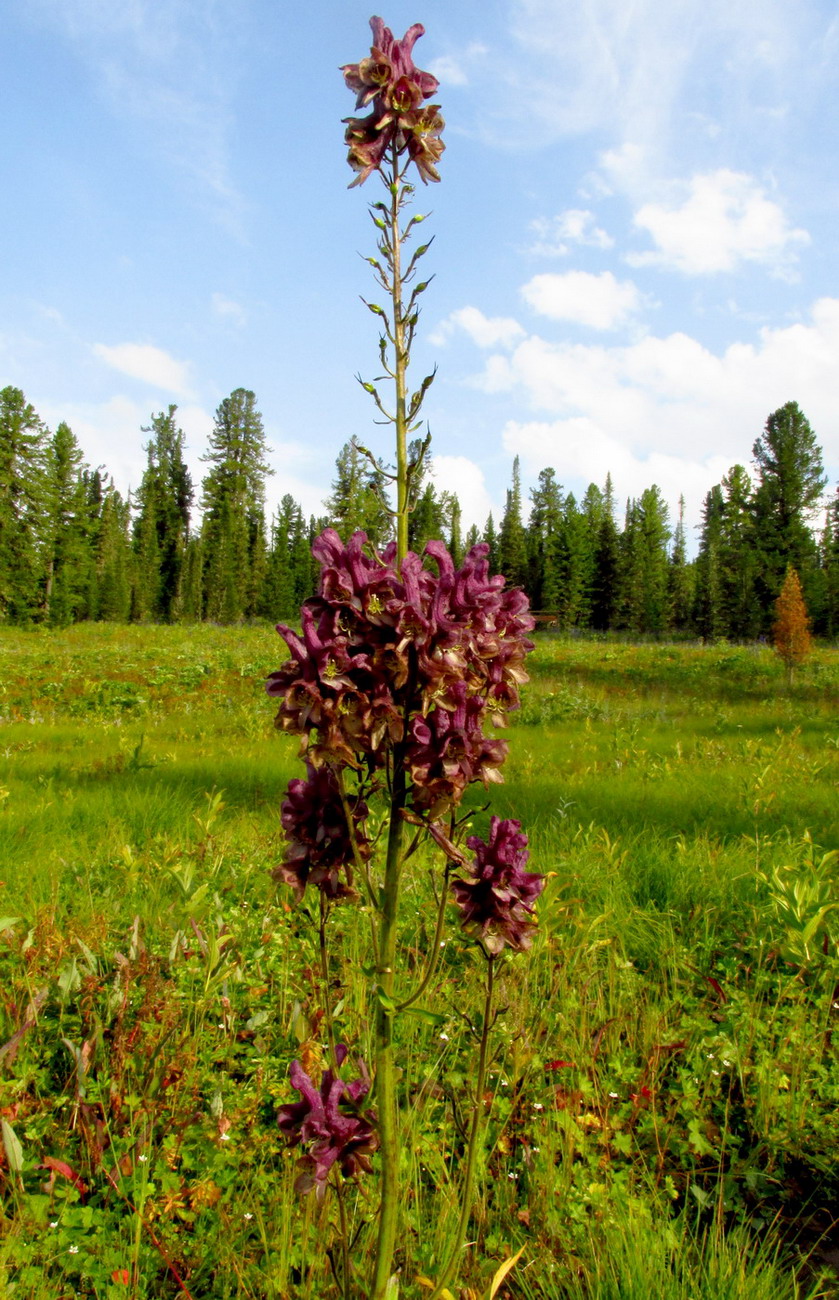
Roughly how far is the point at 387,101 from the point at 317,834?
5.18 ft

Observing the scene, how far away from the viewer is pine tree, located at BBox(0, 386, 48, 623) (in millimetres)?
36312

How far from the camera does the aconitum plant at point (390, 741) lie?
123 centimetres

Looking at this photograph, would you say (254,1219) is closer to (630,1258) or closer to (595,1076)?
(630,1258)

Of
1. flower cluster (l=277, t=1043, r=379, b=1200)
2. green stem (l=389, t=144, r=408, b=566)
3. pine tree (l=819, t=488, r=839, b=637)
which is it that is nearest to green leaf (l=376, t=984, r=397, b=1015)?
flower cluster (l=277, t=1043, r=379, b=1200)

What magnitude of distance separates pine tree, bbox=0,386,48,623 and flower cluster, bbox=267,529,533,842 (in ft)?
134

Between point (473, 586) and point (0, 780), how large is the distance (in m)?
6.19

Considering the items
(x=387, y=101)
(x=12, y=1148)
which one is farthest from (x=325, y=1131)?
(x=387, y=101)

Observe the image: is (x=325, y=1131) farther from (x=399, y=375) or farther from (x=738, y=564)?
(x=738, y=564)

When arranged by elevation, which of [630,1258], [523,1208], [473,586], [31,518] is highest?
[31,518]

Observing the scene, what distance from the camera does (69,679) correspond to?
1383 cm

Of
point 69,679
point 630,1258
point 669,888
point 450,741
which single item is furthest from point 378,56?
point 69,679

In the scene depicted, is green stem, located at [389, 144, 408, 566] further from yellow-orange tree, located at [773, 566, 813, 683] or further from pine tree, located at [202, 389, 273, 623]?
pine tree, located at [202, 389, 273, 623]

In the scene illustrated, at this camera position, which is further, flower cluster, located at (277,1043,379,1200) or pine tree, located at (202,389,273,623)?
pine tree, located at (202,389,273,623)

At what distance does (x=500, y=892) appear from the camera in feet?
4.65
